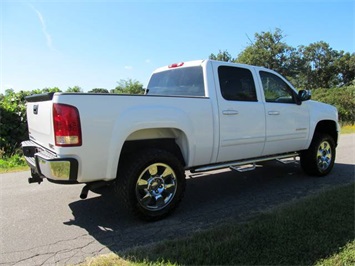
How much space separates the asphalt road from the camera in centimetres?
356

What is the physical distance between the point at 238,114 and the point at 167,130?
3.81 ft

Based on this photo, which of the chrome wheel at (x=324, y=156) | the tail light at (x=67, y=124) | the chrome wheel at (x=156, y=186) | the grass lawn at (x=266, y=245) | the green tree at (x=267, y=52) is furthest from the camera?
the green tree at (x=267, y=52)

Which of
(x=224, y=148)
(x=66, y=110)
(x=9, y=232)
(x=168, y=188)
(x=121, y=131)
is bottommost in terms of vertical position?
(x=9, y=232)

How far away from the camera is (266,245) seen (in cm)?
333

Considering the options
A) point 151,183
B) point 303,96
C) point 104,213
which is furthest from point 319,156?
point 104,213

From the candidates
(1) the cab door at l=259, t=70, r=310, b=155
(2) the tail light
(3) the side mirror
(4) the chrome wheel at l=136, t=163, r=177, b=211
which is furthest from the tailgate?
(3) the side mirror

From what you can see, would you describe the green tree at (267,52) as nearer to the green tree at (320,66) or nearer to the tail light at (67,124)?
the green tree at (320,66)

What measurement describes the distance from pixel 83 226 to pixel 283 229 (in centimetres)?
238

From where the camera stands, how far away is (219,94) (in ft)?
15.8

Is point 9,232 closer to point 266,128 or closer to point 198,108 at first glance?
point 198,108

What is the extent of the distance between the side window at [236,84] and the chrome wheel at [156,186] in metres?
1.48

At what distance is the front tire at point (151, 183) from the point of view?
3957mm

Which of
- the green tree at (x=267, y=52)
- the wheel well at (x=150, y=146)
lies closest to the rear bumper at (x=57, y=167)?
the wheel well at (x=150, y=146)

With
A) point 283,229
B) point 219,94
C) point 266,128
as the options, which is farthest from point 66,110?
point 266,128
